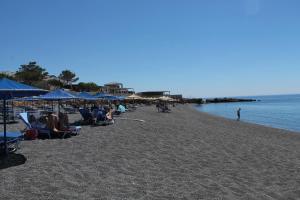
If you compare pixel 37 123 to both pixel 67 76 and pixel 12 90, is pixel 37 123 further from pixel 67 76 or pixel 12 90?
pixel 67 76

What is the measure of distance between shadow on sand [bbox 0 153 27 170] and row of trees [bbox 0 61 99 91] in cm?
4425

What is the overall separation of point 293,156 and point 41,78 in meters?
58.6

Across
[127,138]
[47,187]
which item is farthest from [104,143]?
[47,187]

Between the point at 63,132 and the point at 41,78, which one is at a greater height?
the point at 41,78

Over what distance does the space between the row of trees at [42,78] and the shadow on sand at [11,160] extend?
4425 centimetres

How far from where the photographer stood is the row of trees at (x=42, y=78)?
57.8m

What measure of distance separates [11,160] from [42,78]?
60634mm

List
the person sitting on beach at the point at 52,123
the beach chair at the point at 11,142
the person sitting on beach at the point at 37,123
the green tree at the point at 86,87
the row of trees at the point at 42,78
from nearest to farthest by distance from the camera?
1. the beach chair at the point at 11,142
2. the person sitting on beach at the point at 52,123
3. the person sitting on beach at the point at 37,123
4. the row of trees at the point at 42,78
5. the green tree at the point at 86,87

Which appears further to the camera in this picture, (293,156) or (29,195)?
(293,156)

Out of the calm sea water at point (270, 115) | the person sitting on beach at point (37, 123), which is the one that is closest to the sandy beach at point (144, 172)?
the person sitting on beach at point (37, 123)

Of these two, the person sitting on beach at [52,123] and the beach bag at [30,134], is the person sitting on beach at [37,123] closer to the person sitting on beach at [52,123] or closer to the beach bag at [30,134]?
the person sitting on beach at [52,123]

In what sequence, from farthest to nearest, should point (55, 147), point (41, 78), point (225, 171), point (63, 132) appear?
point (41, 78) → point (63, 132) → point (55, 147) → point (225, 171)

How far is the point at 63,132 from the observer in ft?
37.7

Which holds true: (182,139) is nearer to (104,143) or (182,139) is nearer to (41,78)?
(104,143)
